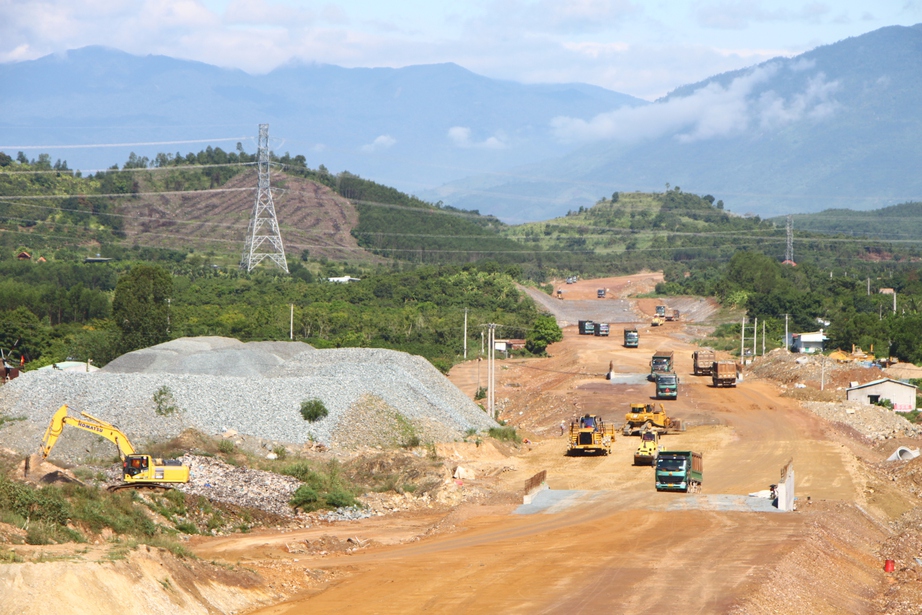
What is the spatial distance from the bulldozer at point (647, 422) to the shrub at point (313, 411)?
1566cm

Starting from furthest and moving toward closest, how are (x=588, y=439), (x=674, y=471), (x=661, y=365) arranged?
(x=661, y=365) → (x=588, y=439) → (x=674, y=471)

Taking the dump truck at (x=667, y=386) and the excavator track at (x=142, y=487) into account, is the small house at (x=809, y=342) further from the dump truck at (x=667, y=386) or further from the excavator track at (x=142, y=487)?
the excavator track at (x=142, y=487)

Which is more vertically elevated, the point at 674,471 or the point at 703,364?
the point at 703,364

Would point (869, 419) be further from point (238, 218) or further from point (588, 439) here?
point (238, 218)

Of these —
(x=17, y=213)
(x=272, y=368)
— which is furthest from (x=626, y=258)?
(x=272, y=368)

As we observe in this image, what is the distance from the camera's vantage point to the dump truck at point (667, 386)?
6238 cm

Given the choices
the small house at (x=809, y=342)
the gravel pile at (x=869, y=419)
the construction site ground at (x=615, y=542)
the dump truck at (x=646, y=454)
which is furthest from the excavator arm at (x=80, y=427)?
the small house at (x=809, y=342)

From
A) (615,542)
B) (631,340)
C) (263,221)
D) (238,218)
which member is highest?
(238,218)

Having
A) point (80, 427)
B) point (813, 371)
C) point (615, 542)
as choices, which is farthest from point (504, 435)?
point (813, 371)

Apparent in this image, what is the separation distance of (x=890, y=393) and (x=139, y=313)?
160 ft

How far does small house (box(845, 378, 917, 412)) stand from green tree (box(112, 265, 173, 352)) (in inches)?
1796

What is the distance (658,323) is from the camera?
107250mm

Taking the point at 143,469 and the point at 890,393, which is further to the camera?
the point at 890,393

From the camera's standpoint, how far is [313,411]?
153 ft
